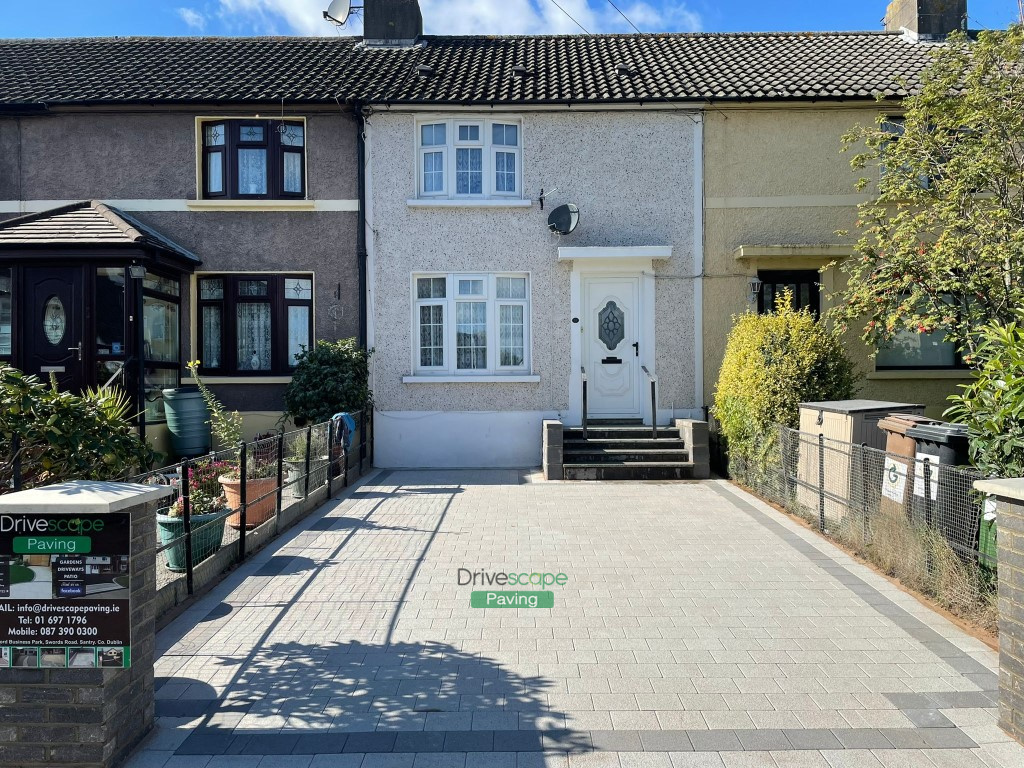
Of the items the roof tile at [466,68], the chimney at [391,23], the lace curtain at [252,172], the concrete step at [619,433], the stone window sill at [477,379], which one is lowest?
the concrete step at [619,433]

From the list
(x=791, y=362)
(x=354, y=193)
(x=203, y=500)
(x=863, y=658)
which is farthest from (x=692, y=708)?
(x=354, y=193)

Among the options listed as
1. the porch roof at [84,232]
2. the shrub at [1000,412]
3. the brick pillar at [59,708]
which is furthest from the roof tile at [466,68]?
the brick pillar at [59,708]

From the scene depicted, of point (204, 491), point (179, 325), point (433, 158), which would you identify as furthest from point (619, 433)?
point (179, 325)

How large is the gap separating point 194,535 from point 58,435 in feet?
5.89

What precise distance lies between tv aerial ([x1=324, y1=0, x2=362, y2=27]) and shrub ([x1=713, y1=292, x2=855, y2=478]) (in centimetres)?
1031

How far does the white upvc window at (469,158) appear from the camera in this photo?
12.1 metres

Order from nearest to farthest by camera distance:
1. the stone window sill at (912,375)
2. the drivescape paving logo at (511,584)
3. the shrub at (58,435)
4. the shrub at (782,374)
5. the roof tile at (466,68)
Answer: the shrub at (58,435)
the drivescape paving logo at (511,584)
the shrub at (782,374)
the roof tile at (466,68)
the stone window sill at (912,375)

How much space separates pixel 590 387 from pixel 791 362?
4.06 metres

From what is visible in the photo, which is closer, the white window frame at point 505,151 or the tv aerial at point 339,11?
the white window frame at point 505,151

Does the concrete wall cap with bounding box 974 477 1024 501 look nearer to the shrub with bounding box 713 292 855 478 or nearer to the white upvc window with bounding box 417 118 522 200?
the shrub with bounding box 713 292 855 478

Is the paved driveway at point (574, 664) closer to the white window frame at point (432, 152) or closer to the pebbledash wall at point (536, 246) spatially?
the pebbledash wall at point (536, 246)

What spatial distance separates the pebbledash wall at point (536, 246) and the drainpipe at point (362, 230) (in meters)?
0.12

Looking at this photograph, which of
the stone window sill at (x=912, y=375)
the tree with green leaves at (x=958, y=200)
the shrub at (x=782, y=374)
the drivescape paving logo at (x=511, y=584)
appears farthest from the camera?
the stone window sill at (x=912, y=375)

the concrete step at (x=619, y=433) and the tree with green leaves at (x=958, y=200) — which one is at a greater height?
the tree with green leaves at (x=958, y=200)
